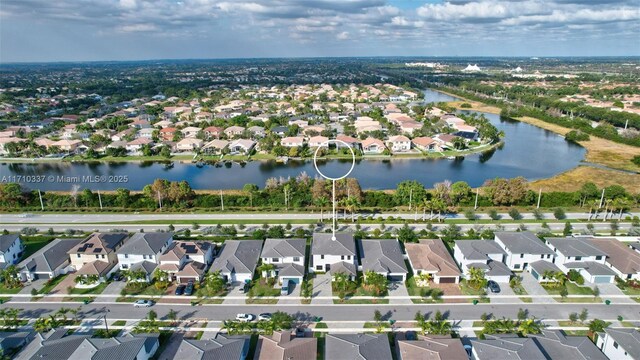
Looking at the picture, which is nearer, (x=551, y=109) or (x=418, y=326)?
(x=418, y=326)

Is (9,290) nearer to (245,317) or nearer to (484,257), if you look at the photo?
(245,317)

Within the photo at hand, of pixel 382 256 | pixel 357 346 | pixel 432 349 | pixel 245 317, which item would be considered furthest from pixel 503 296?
pixel 245 317

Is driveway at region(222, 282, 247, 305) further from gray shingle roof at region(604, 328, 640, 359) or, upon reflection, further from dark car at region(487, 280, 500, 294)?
gray shingle roof at region(604, 328, 640, 359)

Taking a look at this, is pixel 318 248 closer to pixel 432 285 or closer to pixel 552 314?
pixel 432 285

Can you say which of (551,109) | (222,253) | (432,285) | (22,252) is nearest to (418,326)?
(432,285)

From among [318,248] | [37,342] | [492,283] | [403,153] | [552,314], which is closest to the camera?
[37,342]

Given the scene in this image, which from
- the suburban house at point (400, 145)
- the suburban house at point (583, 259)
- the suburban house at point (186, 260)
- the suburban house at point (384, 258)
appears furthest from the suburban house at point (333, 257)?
the suburban house at point (400, 145)
